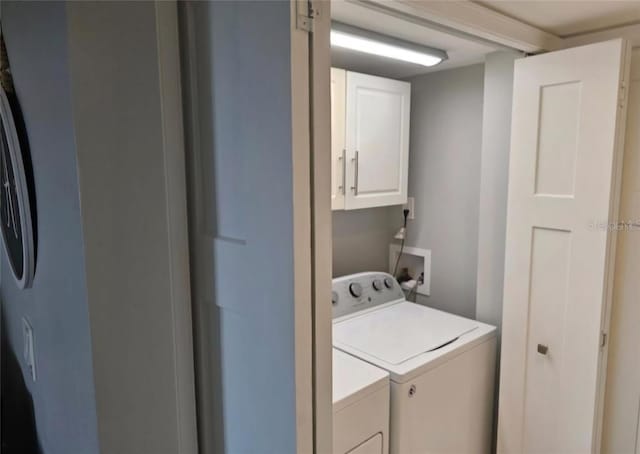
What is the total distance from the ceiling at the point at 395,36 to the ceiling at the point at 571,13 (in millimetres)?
182

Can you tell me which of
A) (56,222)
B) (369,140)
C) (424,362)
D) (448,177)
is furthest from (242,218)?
(448,177)

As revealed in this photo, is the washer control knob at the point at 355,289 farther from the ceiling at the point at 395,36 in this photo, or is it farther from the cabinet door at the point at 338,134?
the ceiling at the point at 395,36

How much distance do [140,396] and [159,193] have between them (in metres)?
0.42

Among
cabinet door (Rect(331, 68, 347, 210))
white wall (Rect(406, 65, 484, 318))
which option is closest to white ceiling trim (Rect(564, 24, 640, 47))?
white wall (Rect(406, 65, 484, 318))

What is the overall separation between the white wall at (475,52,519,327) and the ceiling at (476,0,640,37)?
249mm

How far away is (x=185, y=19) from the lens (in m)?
0.85

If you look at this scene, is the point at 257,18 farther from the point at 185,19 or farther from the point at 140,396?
the point at 140,396

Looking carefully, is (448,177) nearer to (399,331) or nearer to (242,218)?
(399,331)

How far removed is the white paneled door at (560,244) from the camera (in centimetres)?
158

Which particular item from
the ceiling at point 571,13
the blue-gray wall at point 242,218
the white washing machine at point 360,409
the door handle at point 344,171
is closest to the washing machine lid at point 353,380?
the white washing machine at point 360,409

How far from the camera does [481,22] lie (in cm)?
150

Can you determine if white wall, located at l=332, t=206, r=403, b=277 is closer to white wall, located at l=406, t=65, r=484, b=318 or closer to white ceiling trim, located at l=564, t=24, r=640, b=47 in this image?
white wall, located at l=406, t=65, r=484, b=318

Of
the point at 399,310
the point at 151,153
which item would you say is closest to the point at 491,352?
the point at 399,310

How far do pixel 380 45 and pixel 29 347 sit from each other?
1628 mm
